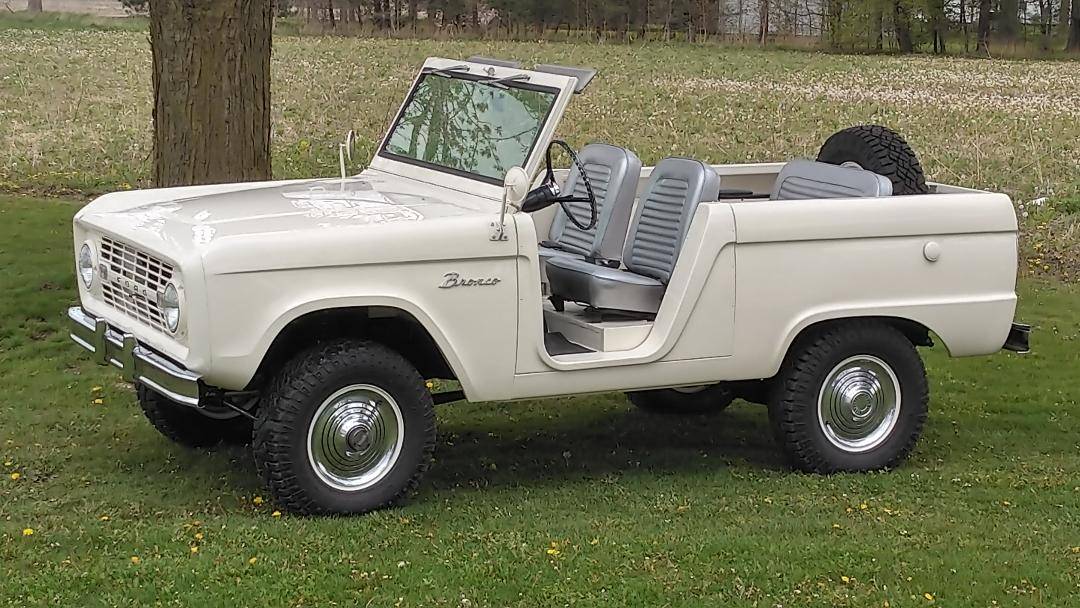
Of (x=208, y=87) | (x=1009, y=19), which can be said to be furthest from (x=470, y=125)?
(x=1009, y=19)

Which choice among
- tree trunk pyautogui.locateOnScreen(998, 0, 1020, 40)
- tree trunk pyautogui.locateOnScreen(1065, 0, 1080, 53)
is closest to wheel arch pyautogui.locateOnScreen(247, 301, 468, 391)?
tree trunk pyautogui.locateOnScreen(1065, 0, 1080, 53)

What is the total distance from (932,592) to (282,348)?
280cm

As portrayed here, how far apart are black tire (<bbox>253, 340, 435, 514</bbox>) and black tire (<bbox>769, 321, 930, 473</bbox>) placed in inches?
68.3

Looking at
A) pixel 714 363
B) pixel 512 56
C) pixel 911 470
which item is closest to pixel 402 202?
pixel 714 363

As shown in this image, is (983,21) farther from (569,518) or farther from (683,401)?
(569,518)

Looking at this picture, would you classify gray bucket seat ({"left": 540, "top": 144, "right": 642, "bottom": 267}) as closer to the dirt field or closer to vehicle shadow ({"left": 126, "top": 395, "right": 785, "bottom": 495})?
vehicle shadow ({"left": 126, "top": 395, "right": 785, "bottom": 495})

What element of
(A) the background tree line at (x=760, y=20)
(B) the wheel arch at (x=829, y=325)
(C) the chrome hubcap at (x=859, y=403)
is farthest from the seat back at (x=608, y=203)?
(A) the background tree line at (x=760, y=20)

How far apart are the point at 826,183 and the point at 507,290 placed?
6.64ft

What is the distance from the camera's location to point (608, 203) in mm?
7074

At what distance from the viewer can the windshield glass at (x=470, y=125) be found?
6656mm

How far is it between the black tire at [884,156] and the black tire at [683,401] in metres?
1.46

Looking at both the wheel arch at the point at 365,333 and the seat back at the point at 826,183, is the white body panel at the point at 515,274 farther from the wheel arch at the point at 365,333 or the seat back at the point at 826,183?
the seat back at the point at 826,183

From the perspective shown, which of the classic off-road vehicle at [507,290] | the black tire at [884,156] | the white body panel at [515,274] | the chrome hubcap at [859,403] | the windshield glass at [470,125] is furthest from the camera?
the black tire at [884,156]

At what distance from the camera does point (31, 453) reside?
7.11m
